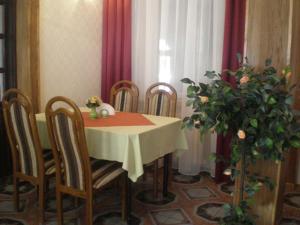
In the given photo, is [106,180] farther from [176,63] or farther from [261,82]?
[176,63]

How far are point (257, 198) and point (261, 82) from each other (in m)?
0.85

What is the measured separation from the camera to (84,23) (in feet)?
13.0

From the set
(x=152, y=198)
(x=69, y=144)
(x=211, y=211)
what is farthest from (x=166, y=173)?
(x=69, y=144)

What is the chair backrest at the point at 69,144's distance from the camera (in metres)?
2.12

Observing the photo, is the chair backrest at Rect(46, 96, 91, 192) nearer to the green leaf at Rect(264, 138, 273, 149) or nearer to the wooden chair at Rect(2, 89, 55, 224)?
the wooden chair at Rect(2, 89, 55, 224)

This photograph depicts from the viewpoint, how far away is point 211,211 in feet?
9.07

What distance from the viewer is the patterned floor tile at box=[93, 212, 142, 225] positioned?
2.53 meters

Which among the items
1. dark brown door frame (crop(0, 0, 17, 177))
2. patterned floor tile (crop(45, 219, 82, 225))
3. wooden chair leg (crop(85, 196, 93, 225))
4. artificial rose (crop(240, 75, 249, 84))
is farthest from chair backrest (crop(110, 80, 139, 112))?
artificial rose (crop(240, 75, 249, 84))

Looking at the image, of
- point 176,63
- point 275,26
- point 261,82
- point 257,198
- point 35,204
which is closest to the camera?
point 261,82

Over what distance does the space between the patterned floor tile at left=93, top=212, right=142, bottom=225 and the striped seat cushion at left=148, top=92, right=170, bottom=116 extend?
1.13m

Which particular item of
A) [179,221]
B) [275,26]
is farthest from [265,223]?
[275,26]

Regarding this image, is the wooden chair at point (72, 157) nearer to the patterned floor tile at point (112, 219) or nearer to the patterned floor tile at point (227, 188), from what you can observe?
the patterned floor tile at point (112, 219)

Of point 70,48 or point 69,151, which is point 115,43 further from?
point 69,151

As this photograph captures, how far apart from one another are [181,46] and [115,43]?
33.6 inches
